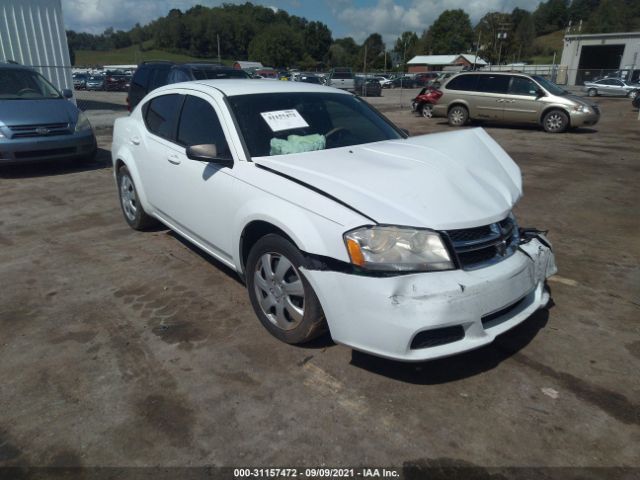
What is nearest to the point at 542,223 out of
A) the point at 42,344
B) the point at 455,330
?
the point at 455,330

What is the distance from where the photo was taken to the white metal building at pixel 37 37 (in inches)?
529

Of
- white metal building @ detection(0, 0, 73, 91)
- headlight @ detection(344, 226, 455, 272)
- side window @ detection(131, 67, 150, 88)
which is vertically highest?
white metal building @ detection(0, 0, 73, 91)

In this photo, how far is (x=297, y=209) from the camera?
2.71 meters

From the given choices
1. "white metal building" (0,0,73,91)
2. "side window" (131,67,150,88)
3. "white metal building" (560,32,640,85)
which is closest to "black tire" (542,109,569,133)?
"side window" (131,67,150,88)

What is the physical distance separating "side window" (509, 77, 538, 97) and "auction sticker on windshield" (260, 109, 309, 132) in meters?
12.4

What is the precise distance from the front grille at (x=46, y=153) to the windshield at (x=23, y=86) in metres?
1.19

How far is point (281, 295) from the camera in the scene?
296 cm

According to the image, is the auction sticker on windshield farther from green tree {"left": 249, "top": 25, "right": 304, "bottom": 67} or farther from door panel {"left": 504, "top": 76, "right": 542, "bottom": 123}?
green tree {"left": 249, "top": 25, "right": 304, "bottom": 67}

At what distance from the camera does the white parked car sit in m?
2.43

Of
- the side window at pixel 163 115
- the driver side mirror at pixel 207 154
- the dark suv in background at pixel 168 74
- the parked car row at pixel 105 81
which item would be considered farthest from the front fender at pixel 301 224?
the parked car row at pixel 105 81

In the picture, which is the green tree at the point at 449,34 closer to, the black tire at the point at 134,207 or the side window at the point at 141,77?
the side window at the point at 141,77

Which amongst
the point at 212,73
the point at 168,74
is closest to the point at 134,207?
the point at 212,73

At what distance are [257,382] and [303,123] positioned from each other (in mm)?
A: 1959

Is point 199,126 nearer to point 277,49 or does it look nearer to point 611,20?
point 277,49
